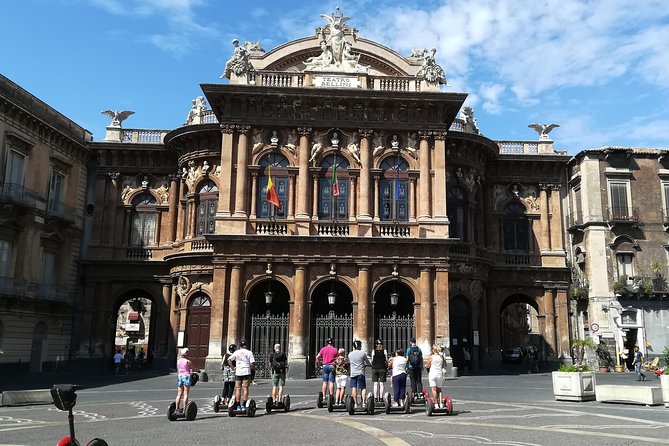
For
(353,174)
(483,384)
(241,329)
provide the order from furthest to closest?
(353,174) → (241,329) → (483,384)

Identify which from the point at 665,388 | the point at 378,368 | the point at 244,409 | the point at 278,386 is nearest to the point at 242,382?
the point at 244,409

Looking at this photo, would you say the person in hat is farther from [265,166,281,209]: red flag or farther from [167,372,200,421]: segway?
[265,166,281,209]: red flag

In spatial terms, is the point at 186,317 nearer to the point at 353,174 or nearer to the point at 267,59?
the point at 353,174

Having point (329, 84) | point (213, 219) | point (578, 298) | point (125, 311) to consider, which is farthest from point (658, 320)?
point (125, 311)

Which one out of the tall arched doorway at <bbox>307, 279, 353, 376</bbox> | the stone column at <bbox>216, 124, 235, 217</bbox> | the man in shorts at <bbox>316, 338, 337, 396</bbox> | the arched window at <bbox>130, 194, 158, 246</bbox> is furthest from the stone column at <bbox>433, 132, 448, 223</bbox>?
the arched window at <bbox>130, 194, 158, 246</bbox>

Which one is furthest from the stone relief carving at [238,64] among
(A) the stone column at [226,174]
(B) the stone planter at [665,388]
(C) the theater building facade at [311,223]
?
(B) the stone planter at [665,388]

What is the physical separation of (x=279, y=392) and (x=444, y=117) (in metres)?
17.6

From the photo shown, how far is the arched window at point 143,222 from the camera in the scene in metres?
33.9

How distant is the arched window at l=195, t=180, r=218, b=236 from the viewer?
30625 mm

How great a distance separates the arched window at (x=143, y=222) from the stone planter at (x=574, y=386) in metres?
23.5

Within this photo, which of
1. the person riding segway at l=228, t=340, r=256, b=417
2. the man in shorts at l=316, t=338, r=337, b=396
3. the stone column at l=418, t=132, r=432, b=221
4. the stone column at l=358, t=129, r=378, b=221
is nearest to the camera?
the person riding segway at l=228, t=340, r=256, b=417

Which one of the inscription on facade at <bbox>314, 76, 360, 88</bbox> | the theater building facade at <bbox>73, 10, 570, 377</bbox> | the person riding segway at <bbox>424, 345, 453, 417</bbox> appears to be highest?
the inscription on facade at <bbox>314, 76, 360, 88</bbox>

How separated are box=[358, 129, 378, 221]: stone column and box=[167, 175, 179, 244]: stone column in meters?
11.2

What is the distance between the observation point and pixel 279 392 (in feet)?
51.9
